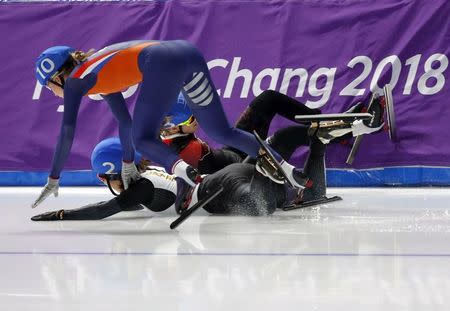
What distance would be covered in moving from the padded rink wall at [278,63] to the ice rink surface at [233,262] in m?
1.83

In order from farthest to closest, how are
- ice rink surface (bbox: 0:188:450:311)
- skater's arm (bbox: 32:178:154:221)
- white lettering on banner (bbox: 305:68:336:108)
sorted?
1. white lettering on banner (bbox: 305:68:336:108)
2. skater's arm (bbox: 32:178:154:221)
3. ice rink surface (bbox: 0:188:450:311)

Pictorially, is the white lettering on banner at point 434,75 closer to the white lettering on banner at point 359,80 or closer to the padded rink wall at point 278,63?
the padded rink wall at point 278,63

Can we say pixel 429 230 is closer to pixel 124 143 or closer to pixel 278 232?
pixel 278 232

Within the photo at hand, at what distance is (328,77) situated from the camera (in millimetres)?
6727

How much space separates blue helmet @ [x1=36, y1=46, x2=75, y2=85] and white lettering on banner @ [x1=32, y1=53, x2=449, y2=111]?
256 centimetres

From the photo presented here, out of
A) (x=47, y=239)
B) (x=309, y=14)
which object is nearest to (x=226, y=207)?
(x=47, y=239)

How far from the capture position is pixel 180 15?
696 centimetres

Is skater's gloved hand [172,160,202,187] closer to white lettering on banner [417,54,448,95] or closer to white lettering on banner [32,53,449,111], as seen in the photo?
white lettering on banner [32,53,449,111]

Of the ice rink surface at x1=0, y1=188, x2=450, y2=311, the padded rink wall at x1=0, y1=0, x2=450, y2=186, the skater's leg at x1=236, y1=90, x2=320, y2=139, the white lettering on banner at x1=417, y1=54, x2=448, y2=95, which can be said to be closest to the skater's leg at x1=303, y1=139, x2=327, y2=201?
the ice rink surface at x1=0, y1=188, x2=450, y2=311

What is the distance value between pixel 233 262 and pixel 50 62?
1.91 metres

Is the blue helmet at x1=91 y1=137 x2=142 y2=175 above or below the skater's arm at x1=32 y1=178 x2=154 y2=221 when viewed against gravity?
above

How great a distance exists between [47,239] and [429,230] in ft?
5.52

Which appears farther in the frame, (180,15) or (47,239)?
(180,15)

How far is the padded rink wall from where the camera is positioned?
662 centimetres
